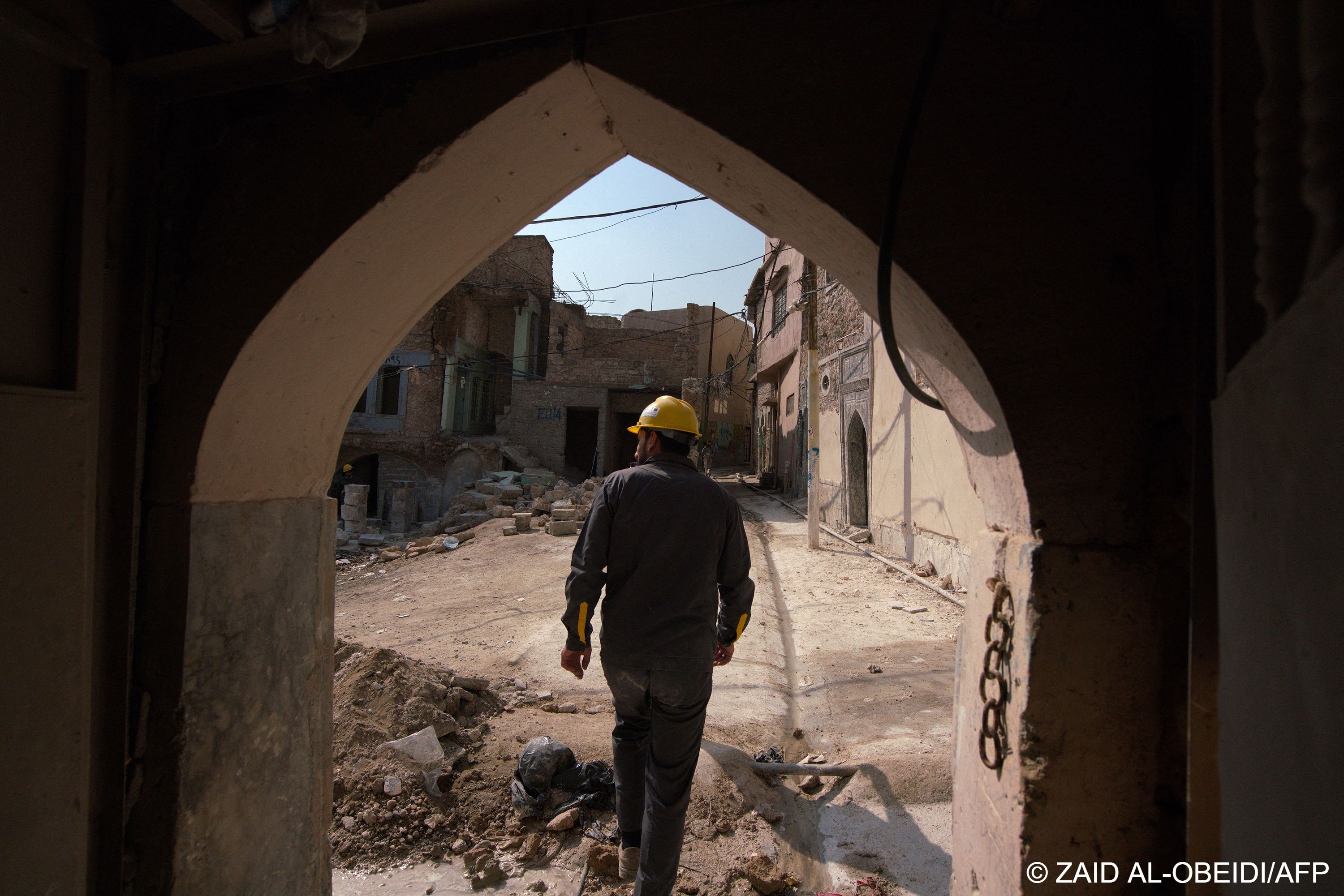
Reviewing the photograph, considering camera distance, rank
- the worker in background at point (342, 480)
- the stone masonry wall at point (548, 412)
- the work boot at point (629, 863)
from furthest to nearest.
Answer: the worker in background at point (342, 480)
the stone masonry wall at point (548, 412)
the work boot at point (629, 863)

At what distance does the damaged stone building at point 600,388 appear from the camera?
790 inches

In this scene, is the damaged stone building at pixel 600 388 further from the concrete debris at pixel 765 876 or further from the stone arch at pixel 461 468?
the concrete debris at pixel 765 876

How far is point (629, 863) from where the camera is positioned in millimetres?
2365

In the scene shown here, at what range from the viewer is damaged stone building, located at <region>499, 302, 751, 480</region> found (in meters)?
20.1

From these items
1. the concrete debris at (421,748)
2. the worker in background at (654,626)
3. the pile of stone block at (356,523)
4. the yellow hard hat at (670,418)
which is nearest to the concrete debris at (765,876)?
the worker in background at (654,626)

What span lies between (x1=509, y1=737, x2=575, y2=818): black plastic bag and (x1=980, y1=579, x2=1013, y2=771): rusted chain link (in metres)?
2.03

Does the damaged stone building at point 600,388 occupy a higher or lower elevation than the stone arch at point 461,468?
higher

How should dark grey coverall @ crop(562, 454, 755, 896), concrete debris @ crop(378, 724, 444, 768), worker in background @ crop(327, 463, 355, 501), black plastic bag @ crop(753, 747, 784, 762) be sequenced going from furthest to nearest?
worker in background @ crop(327, 463, 355, 501) → black plastic bag @ crop(753, 747, 784, 762) → concrete debris @ crop(378, 724, 444, 768) → dark grey coverall @ crop(562, 454, 755, 896)

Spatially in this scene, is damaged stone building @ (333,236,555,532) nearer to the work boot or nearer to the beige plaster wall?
the beige plaster wall

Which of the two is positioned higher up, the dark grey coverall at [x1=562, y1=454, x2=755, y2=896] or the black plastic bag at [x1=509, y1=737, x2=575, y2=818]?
the dark grey coverall at [x1=562, y1=454, x2=755, y2=896]

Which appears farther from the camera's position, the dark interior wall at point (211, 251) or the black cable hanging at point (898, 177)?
the dark interior wall at point (211, 251)

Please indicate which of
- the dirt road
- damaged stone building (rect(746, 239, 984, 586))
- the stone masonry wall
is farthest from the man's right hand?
the stone masonry wall

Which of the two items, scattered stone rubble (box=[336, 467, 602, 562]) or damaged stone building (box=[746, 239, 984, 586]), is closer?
damaged stone building (box=[746, 239, 984, 586])

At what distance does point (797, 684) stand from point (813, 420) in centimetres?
595
